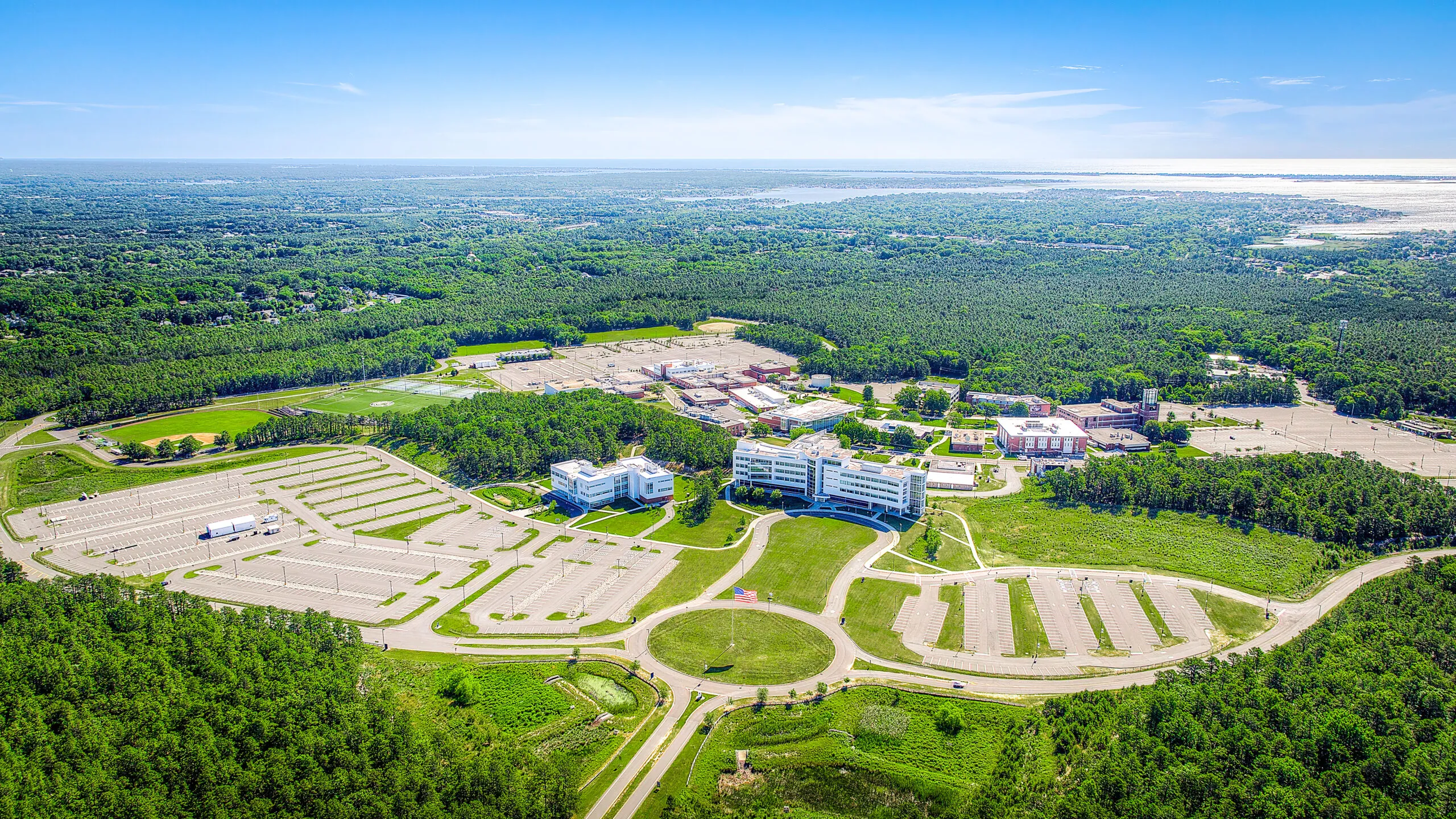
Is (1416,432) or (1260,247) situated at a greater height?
(1260,247)

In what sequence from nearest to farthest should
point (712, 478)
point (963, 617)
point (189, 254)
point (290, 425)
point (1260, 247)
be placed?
point (963, 617)
point (712, 478)
point (290, 425)
point (189, 254)
point (1260, 247)

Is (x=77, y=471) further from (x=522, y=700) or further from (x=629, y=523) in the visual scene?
(x=522, y=700)

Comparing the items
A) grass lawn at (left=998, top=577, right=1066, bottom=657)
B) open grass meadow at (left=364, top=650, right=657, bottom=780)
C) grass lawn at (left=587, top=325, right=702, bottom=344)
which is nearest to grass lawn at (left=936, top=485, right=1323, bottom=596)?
grass lawn at (left=998, top=577, right=1066, bottom=657)

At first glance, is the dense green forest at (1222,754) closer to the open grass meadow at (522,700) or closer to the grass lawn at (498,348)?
the open grass meadow at (522,700)

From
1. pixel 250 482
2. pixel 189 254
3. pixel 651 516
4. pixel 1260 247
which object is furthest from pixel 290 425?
pixel 1260 247

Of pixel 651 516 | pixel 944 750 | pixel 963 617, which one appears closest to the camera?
pixel 944 750

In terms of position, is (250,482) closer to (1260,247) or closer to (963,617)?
(963,617)

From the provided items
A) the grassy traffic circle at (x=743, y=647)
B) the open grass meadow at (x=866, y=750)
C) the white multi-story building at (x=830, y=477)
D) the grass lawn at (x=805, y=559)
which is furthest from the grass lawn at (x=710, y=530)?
the open grass meadow at (x=866, y=750)

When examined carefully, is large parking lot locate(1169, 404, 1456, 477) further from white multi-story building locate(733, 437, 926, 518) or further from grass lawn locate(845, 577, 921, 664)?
grass lawn locate(845, 577, 921, 664)
